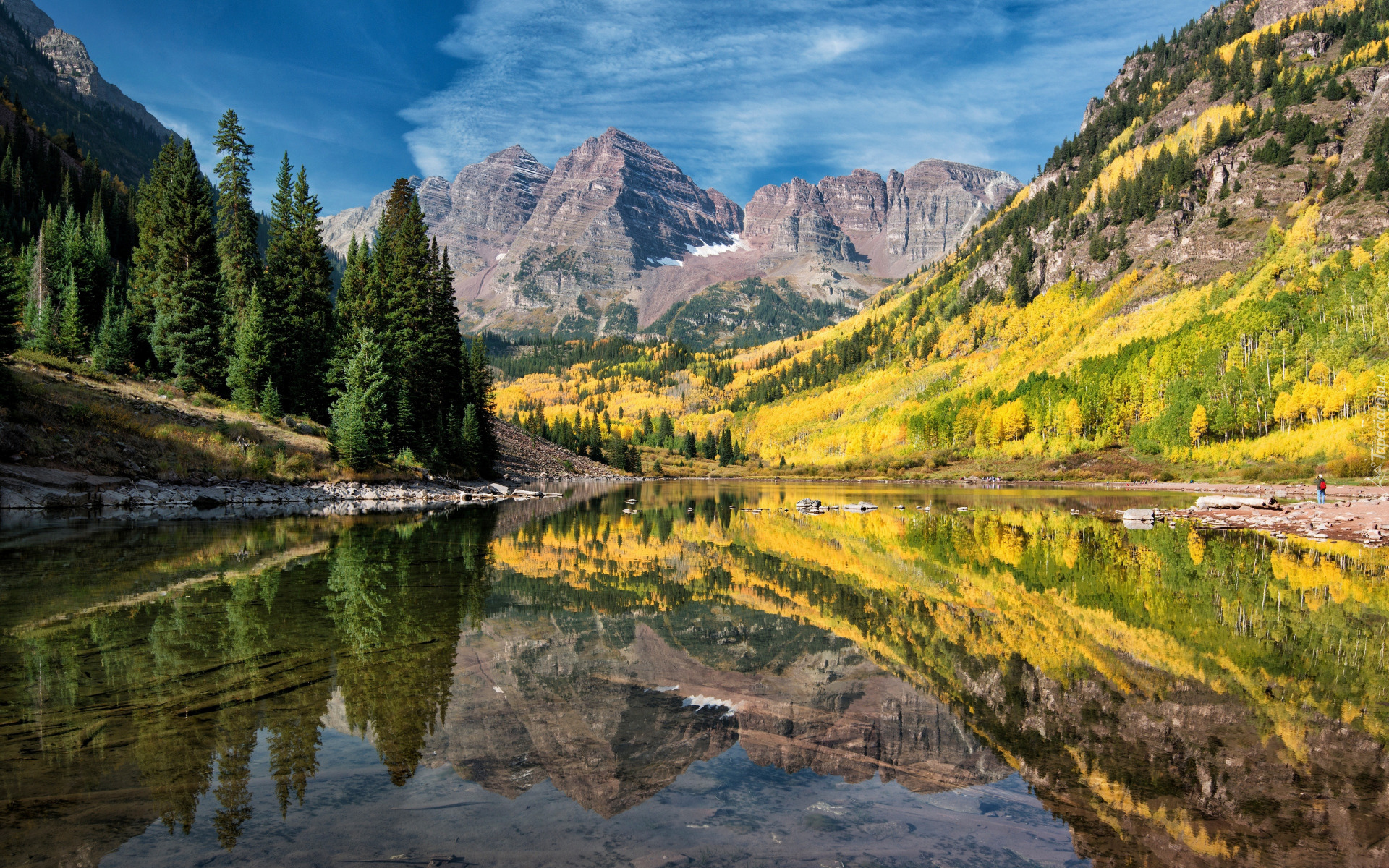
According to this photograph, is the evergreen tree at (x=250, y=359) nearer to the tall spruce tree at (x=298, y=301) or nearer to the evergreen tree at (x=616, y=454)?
the tall spruce tree at (x=298, y=301)

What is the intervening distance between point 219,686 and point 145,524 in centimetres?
2973

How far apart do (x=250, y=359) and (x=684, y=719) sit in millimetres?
57184

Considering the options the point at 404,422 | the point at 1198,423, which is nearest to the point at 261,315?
the point at 404,422

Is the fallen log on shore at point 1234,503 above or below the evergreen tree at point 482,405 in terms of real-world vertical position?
below

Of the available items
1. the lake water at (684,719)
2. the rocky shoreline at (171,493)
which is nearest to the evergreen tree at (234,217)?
the rocky shoreline at (171,493)

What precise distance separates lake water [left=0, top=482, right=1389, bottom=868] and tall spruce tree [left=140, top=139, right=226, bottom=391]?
42.2 m

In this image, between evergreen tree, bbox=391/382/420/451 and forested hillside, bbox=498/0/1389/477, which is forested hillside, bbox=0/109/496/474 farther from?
forested hillside, bbox=498/0/1389/477

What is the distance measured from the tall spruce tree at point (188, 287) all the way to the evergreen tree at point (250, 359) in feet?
10.4

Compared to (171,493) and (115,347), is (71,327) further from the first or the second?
(171,493)

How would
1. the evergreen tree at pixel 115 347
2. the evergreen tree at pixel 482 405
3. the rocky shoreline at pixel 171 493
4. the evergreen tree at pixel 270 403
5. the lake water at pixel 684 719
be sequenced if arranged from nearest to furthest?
the lake water at pixel 684 719 → the rocky shoreline at pixel 171 493 → the evergreen tree at pixel 115 347 → the evergreen tree at pixel 270 403 → the evergreen tree at pixel 482 405

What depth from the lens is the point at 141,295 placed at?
192ft

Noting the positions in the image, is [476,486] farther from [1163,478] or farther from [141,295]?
[1163,478]

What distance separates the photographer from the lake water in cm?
644

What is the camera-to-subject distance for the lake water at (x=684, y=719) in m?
6.44
